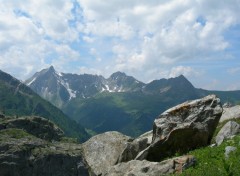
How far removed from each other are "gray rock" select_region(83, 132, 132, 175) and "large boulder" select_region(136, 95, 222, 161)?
3305mm

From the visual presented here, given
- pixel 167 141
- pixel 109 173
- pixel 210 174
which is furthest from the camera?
pixel 167 141

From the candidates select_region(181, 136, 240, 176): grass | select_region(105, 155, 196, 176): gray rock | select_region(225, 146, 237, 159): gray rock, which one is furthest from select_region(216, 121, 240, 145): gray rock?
select_region(105, 155, 196, 176): gray rock

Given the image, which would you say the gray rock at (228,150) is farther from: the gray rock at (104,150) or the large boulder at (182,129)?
the gray rock at (104,150)

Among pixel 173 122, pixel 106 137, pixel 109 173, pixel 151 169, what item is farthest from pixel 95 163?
pixel 151 169

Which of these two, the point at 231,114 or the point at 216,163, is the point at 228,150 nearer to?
the point at 216,163

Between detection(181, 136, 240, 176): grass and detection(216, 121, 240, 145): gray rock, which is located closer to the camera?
detection(181, 136, 240, 176): grass

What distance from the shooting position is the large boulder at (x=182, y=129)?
3161 cm

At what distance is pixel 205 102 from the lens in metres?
33.4

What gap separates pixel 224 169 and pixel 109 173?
1062 cm

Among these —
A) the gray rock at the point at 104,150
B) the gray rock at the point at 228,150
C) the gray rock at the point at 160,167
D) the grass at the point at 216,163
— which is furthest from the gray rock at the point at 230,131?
the gray rock at the point at 160,167

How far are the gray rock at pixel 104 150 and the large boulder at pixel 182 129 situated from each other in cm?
330

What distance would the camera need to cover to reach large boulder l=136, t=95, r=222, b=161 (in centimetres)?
3161

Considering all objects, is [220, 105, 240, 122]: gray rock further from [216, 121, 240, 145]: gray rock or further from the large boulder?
the large boulder

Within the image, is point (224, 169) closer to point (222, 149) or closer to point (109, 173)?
point (222, 149)
